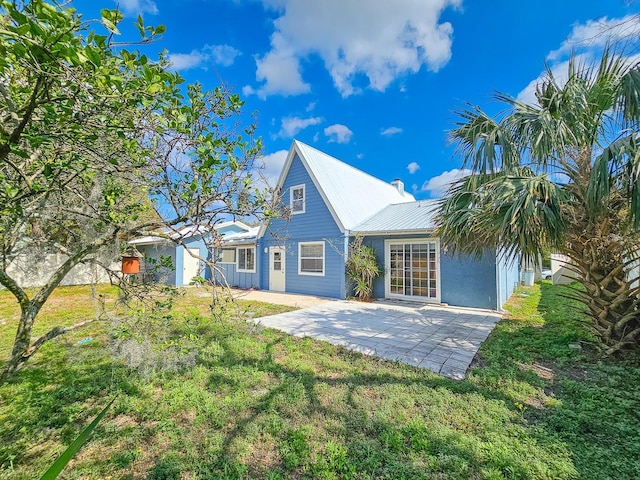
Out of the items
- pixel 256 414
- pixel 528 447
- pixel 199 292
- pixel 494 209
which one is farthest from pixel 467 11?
pixel 199 292

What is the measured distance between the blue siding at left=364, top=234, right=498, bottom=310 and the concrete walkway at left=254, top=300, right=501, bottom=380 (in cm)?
46

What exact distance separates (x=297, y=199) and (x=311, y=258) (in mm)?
2842

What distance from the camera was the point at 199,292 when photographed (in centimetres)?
1330

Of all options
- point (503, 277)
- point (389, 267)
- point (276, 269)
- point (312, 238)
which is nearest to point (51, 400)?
point (312, 238)

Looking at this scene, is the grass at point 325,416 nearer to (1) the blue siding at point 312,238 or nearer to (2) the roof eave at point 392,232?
(2) the roof eave at point 392,232

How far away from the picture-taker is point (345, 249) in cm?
1142

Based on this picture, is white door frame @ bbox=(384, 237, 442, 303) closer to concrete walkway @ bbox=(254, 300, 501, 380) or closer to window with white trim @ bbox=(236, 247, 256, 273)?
concrete walkway @ bbox=(254, 300, 501, 380)

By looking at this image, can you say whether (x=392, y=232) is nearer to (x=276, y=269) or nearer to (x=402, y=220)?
(x=402, y=220)

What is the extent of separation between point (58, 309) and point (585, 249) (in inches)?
566

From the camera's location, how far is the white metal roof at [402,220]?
1014 centimetres

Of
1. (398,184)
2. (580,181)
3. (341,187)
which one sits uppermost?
(398,184)

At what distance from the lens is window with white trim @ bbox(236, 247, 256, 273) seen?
14974mm

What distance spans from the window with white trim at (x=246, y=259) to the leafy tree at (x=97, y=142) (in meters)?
11.4

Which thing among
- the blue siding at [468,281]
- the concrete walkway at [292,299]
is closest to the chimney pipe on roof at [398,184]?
the blue siding at [468,281]
